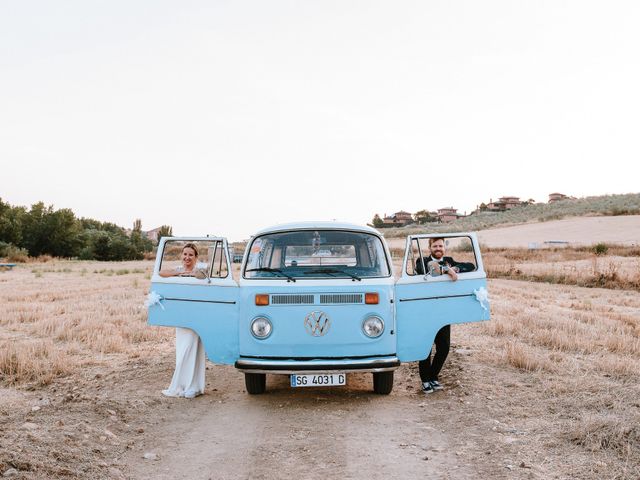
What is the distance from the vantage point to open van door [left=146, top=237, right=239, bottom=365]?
6.51m

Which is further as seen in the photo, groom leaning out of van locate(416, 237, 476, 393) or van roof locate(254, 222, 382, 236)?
van roof locate(254, 222, 382, 236)

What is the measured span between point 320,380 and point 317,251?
5.23 feet

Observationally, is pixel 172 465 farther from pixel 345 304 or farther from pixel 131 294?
pixel 131 294

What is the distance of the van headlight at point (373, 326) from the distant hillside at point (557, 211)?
80.8 meters

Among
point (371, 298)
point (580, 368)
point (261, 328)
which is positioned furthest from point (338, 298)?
point (580, 368)

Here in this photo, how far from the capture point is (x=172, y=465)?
4828 millimetres

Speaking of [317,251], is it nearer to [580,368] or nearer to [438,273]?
[438,273]

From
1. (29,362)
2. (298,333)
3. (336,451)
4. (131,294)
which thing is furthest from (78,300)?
(336,451)

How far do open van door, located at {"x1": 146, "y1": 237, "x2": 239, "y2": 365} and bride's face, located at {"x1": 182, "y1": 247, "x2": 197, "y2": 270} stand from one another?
0.17 metres

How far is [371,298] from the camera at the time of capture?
6.30 meters

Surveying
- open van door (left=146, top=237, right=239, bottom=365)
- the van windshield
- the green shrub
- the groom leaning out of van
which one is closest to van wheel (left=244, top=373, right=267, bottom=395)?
open van door (left=146, top=237, right=239, bottom=365)

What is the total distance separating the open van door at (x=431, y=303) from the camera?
6.55 metres

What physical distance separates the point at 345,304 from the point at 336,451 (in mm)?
1657

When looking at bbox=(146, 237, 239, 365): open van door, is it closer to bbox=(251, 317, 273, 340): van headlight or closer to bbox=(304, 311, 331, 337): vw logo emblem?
bbox=(251, 317, 273, 340): van headlight
